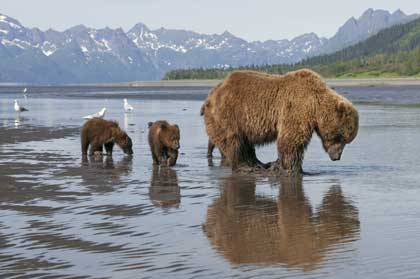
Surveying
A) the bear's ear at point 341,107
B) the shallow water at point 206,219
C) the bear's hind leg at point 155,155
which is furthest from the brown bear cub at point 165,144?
the bear's ear at point 341,107

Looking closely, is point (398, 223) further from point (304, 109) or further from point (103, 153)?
point (103, 153)

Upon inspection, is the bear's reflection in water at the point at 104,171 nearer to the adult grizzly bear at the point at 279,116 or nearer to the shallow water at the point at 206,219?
the shallow water at the point at 206,219

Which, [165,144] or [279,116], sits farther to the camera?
[165,144]

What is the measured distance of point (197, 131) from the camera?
2731 centimetres

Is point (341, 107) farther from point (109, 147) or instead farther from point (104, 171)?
point (109, 147)

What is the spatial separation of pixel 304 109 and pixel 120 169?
13.8 ft

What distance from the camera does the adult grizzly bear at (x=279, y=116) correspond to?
14.9 m

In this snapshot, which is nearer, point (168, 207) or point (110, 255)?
point (110, 255)

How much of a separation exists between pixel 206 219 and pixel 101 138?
9.97m

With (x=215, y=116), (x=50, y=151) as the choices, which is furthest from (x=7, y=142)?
(x=215, y=116)

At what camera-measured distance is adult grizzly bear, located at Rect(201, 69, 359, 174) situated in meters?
14.9

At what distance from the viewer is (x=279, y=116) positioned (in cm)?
1514

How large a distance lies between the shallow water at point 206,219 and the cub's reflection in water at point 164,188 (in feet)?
0.06

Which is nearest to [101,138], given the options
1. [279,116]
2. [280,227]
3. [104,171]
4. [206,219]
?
[104,171]
